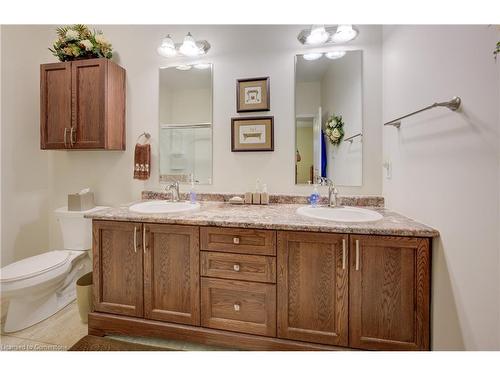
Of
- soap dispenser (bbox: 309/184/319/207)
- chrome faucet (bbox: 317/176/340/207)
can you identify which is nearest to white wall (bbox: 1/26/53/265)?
soap dispenser (bbox: 309/184/319/207)

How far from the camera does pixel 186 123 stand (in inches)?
79.2

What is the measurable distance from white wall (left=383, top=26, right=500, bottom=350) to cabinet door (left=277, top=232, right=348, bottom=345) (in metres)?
0.43

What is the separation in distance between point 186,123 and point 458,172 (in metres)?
1.84

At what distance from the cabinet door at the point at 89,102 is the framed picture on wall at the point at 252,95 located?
1.10 m

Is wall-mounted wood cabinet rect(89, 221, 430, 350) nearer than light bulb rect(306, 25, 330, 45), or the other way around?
wall-mounted wood cabinet rect(89, 221, 430, 350)

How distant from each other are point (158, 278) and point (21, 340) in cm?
105

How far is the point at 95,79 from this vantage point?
1.87 metres

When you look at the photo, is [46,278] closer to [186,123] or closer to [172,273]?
[172,273]

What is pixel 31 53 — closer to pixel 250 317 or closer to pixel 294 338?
pixel 250 317

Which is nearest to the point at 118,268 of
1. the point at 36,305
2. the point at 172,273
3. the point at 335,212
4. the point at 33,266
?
the point at 172,273

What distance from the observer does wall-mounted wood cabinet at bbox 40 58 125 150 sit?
6.12 feet

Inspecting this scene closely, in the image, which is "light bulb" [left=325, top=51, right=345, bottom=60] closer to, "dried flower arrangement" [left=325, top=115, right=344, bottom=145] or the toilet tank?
"dried flower arrangement" [left=325, top=115, right=344, bottom=145]
